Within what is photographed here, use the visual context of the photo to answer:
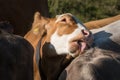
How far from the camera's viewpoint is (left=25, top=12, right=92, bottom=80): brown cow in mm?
4062

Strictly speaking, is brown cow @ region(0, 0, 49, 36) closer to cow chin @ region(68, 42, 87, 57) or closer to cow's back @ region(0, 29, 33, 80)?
cow chin @ region(68, 42, 87, 57)

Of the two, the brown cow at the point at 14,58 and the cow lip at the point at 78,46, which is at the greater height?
the brown cow at the point at 14,58

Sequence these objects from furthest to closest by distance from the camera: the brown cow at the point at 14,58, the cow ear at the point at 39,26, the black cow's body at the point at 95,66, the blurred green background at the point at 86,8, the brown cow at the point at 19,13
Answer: the blurred green background at the point at 86,8
the brown cow at the point at 19,13
the cow ear at the point at 39,26
the black cow's body at the point at 95,66
the brown cow at the point at 14,58

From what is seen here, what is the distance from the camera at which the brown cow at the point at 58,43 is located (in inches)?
160

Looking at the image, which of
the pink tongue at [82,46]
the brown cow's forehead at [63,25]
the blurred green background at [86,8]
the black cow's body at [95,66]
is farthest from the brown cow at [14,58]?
the blurred green background at [86,8]

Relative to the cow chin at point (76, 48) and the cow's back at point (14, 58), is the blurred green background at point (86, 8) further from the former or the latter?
the cow's back at point (14, 58)

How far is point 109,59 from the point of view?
368cm

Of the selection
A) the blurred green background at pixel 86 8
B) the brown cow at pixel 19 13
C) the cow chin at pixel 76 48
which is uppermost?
the cow chin at pixel 76 48

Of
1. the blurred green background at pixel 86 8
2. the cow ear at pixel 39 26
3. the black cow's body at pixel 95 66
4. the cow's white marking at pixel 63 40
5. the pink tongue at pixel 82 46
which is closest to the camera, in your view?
the black cow's body at pixel 95 66

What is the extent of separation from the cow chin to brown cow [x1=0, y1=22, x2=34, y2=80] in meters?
0.75

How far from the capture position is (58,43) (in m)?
4.27

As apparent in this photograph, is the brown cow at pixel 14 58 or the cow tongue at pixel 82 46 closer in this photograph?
the brown cow at pixel 14 58

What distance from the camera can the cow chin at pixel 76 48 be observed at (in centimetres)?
403

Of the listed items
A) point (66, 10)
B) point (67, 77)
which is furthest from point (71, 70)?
point (66, 10)
